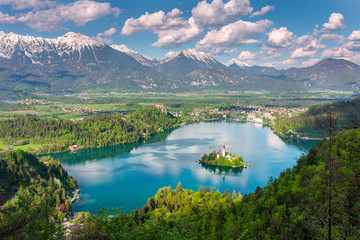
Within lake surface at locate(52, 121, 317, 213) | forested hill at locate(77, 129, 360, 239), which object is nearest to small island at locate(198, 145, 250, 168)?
lake surface at locate(52, 121, 317, 213)

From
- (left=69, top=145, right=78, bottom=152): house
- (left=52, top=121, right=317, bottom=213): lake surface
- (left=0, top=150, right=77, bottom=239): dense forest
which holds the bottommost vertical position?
(left=52, top=121, right=317, bottom=213): lake surface

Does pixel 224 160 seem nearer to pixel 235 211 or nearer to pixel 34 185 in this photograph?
pixel 235 211

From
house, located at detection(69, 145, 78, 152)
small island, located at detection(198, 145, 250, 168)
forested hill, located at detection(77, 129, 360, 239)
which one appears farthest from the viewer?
house, located at detection(69, 145, 78, 152)

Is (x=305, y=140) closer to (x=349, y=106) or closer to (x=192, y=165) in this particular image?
(x=349, y=106)

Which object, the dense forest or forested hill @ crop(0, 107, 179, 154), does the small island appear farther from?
forested hill @ crop(0, 107, 179, 154)

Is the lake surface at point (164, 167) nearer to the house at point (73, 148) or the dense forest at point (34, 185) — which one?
the house at point (73, 148)

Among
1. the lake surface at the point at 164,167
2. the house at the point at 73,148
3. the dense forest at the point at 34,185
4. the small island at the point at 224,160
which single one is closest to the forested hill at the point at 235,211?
the lake surface at the point at 164,167

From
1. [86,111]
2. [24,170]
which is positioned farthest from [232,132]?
[86,111]
